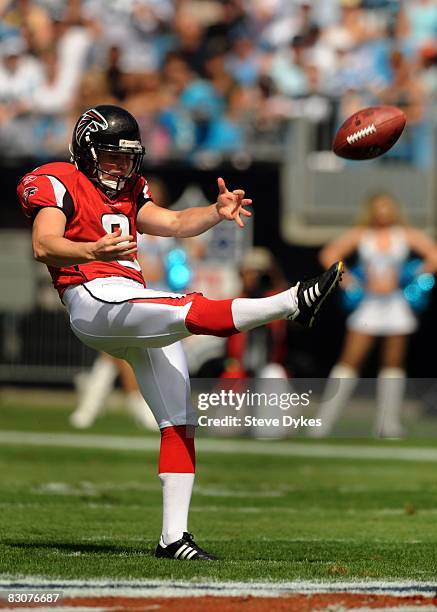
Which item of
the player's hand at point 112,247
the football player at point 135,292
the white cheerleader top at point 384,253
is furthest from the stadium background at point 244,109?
the player's hand at point 112,247

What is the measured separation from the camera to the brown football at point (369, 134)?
6.45m

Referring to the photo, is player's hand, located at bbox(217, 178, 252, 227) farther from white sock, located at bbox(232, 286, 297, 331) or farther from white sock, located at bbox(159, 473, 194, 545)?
white sock, located at bbox(159, 473, 194, 545)

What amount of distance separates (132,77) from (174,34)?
0.79 metres

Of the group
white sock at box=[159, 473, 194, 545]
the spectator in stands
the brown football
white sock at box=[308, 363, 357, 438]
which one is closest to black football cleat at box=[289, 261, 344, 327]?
white sock at box=[308, 363, 357, 438]

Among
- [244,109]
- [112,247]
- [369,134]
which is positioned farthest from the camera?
[244,109]

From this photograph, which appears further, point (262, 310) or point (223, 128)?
point (223, 128)

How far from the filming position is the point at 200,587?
16.0ft

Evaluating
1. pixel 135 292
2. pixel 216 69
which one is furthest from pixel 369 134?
pixel 216 69

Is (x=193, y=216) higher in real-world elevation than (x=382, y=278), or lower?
lower

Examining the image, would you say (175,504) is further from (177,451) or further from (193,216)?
(193,216)

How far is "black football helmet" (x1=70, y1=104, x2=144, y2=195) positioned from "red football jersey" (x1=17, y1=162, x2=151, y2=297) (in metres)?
0.05

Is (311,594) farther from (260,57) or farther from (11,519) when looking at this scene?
(260,57)

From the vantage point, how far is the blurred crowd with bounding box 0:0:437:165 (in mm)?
15164

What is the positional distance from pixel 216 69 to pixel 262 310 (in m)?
10.8
